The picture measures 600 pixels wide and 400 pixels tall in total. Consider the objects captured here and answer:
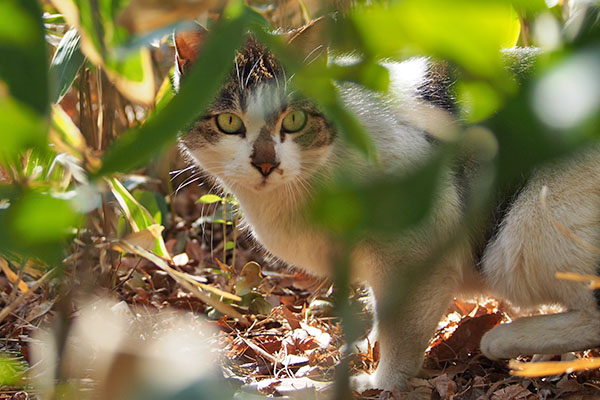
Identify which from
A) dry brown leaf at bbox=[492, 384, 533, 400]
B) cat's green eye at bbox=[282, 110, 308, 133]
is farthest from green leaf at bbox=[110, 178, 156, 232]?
dry brown leaf at bbox=[492, 384, 533, 400]

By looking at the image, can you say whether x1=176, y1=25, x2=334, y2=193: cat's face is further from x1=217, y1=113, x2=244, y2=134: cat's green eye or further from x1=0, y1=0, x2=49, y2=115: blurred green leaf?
x1=0, y1=0, x2=49, y2=115: blurred green leaf

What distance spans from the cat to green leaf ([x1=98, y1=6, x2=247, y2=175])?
1.31 meters

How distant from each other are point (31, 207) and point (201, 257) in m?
2.84

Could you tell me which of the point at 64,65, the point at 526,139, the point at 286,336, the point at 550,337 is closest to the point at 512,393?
the point at 550,337

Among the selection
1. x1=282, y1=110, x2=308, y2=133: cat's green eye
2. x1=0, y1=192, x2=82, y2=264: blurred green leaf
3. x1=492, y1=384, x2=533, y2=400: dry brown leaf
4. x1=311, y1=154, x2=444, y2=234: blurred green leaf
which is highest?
x1=311, y1=154, x2=444, y2=234: blurred green leaf

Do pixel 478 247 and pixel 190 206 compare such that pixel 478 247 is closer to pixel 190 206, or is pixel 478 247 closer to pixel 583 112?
pixel 583 112

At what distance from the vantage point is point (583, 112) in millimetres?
326

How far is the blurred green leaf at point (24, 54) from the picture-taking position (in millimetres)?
345

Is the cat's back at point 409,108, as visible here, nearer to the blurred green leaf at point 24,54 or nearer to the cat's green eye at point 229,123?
the cat's green eye at point 229,123

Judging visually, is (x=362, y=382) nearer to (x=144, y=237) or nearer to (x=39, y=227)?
(x=144, y=237)

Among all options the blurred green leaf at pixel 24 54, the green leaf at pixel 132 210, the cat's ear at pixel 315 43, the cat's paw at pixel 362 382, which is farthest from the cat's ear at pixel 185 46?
the blurred green leaf at pixel 24 54

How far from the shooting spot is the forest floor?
1902 mm

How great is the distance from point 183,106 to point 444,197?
1.38 metres

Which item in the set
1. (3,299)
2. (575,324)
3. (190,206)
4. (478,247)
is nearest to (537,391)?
(575,324)
